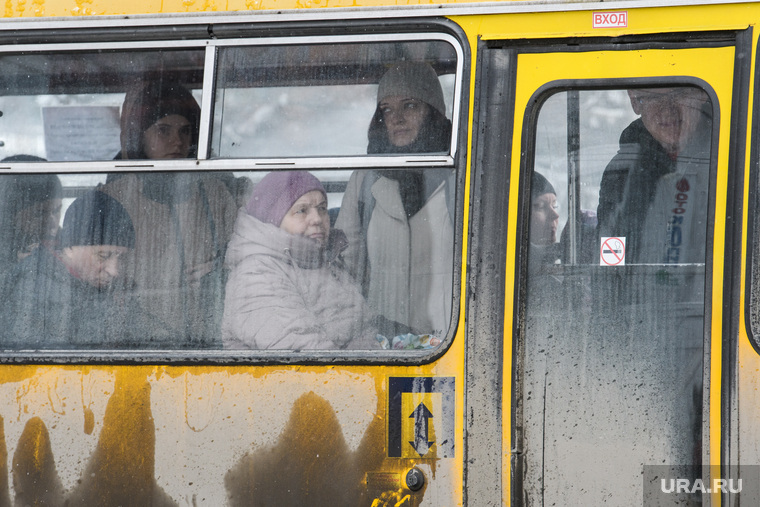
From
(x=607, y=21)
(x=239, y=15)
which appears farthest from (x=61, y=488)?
(x=607, y=21)

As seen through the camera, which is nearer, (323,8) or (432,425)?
(432,425)

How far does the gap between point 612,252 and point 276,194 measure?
125cm

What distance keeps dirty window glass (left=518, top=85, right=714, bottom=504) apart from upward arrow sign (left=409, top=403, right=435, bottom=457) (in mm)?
341

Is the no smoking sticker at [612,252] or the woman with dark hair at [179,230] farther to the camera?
the woman with dark hair at [179,230]

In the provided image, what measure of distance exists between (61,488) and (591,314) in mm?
2038

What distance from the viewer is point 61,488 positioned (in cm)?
252

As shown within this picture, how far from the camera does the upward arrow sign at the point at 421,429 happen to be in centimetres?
238

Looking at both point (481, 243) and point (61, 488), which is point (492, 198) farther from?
point (61, 488)

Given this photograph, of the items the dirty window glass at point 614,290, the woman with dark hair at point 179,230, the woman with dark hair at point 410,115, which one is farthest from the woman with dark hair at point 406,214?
the woman with dark hair at point 179,230

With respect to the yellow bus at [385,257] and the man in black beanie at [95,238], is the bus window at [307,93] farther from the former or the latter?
the man in black beanie at [95,238]

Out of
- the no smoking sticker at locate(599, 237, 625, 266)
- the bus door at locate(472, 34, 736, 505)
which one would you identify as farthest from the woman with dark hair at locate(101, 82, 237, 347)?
the no smoking sticker at locate(599, 237, 625, 266)

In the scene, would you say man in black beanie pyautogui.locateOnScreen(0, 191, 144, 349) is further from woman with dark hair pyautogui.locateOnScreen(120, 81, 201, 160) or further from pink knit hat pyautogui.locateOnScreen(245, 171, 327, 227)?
pink knit hat pyautogui.locateOnScreen(245, 171, 327, 227)

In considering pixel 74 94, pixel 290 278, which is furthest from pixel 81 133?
pixel 290 278

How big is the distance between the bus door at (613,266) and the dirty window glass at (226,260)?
1.10ft
